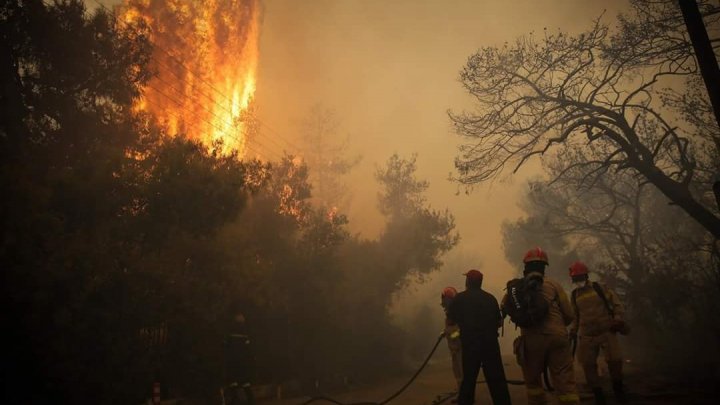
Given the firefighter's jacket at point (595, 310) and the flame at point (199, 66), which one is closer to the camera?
the firefighter's jacket at point (595, 310)

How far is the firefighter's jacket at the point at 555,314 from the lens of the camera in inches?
218

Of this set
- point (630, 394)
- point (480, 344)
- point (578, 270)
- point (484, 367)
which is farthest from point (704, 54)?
point (630, 394)

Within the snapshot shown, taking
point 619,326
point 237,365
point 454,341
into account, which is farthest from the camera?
point 237,365

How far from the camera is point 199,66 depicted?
32688 mm

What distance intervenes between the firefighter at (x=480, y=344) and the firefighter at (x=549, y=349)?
992mm

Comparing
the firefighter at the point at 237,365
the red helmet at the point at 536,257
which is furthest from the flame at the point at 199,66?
the red helmet at the point at 536,257

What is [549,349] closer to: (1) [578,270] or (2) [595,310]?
(2) [595,310]

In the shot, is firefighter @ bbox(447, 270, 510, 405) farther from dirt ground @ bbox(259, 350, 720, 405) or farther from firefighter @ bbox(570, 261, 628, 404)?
dirt ground @ bbox(259, 350, 720, 405)

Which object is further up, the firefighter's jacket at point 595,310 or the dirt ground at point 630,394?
the firefighter's jacket at point 595,310

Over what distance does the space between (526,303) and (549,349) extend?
0.63m

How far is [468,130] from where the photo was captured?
495 inches

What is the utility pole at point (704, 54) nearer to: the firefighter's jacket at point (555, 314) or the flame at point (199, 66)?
the firefighter's jacket at point (555, 314)

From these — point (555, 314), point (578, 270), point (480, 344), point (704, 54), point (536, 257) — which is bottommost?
point (480, 344)

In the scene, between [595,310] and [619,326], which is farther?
[595,310]
